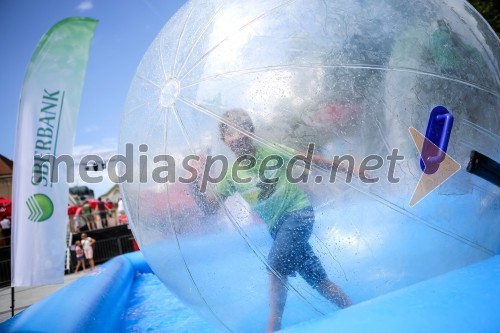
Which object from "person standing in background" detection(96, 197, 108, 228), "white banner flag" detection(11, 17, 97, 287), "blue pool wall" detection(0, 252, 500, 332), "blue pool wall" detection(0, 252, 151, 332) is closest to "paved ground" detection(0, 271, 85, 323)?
"white banner flag" detection(11, 17, 97, 287)

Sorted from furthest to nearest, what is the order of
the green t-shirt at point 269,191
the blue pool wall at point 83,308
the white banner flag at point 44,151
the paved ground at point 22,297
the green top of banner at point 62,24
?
1. the paved ground at point 22,297
2. the green top of banner at point 62,24
3. the white banner flag at point 44,151
4. the blue pool wall at point 83,308
5. the green t-shirt at point 269,191

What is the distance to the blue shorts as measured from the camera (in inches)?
77.7

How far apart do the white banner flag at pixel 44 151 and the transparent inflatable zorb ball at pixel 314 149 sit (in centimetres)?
353

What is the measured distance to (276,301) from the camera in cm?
214

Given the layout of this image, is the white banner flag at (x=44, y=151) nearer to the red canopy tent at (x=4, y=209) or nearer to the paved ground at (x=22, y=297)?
the paved ground at (x=22, y=297)

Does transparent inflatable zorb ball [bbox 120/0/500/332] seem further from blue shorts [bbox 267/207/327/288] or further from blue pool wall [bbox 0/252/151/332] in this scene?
blue pool wall [bbox 0/252/151/332]

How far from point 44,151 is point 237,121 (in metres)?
4.23

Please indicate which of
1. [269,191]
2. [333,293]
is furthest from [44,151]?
[333,293]

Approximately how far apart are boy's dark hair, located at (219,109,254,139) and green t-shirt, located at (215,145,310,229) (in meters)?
0.13

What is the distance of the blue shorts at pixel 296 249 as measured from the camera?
197 cm

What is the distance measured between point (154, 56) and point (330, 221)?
5.42 ft

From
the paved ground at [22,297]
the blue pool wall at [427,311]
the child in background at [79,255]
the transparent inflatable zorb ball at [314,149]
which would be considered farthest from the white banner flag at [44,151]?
the child in background at [79,255]

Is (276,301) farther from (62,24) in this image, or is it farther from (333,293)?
(62,24)

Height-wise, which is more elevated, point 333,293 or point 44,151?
point 44,151
